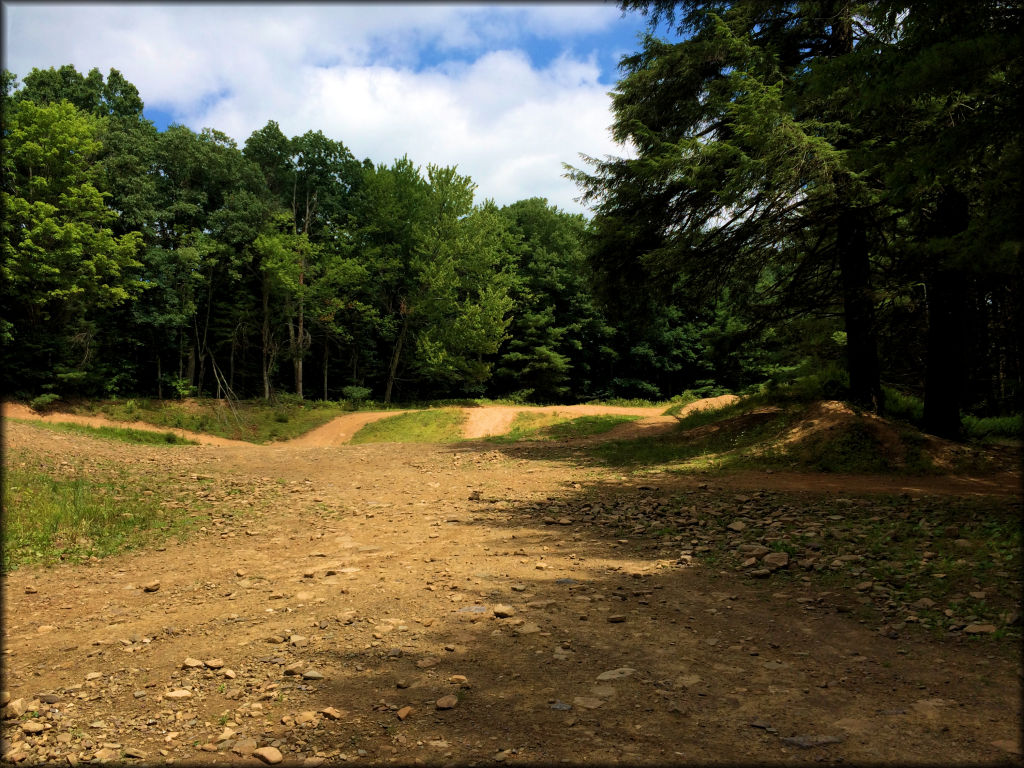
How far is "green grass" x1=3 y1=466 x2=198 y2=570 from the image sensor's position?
21.9 ft

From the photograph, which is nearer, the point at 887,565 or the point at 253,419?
the point at 887,565

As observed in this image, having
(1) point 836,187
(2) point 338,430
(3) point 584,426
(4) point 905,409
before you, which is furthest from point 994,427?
(2) point 338,430

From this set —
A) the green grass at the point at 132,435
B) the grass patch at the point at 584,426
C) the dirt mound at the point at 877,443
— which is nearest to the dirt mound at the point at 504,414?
the grass patch at the point at 584,426

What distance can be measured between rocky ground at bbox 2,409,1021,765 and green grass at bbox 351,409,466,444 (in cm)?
1492

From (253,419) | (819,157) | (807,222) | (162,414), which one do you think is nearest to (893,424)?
(807,222)

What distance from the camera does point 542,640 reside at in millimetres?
3980

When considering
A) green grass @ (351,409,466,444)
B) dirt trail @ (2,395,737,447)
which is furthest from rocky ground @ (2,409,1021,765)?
green grass @ (351,409,466,444)

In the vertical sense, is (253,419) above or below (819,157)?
below

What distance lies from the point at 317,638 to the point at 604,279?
12.9 m

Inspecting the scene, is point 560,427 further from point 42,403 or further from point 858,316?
point 42,403

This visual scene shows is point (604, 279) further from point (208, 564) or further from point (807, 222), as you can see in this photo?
point (208, 564)

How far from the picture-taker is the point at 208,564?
6418 mm

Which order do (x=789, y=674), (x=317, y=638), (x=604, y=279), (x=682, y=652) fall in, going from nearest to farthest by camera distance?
(x=789, y=674) → (x=682, y=652) → (x=317, y=638) → (x=604, y=279)

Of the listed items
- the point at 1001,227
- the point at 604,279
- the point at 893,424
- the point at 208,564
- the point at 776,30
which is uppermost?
the point at 776,30
